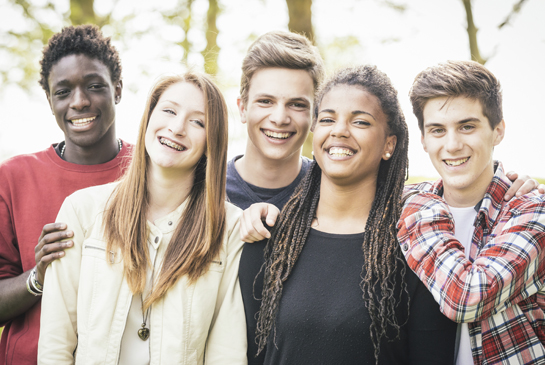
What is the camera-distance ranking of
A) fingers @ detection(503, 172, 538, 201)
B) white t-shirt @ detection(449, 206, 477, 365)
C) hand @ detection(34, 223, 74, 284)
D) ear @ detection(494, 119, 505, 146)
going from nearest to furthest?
1. white t-shirt @ detection(449, 206, 477, 365)
2. fingers @ detection(503, 172, 538, 201)
3. hand @ detection(34, 223, 74, 284)
4. ear @ detection(494, 119, 505, 146)

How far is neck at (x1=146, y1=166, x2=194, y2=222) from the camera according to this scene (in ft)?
9.21

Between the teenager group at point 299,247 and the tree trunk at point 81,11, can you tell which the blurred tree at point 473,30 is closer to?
the teenager group at point 299,247

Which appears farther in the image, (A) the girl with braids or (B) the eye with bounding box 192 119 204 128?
(B) the eye with bounding box 192 119 204 128

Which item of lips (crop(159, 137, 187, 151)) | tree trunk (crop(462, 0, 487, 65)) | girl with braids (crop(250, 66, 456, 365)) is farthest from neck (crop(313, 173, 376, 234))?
tree trunk (crop(462, 0, 487, 65))

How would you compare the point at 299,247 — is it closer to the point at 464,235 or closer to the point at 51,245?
the point at 464,235

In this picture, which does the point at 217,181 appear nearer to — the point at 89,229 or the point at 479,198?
the point at 89,229

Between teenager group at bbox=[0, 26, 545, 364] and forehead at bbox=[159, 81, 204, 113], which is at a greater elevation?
forehead at bbox=[159, 81, 204, 113]

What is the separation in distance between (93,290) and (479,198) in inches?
86.4

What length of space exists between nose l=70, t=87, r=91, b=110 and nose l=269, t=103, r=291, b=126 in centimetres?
129

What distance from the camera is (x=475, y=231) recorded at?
2.38m

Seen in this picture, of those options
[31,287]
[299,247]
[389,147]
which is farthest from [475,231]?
[31,287]

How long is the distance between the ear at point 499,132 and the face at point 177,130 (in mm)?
1708

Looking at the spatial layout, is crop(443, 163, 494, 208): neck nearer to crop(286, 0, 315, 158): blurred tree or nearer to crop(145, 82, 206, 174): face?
crop(145, 82, 206, 174): face

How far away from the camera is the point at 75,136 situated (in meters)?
3.20
